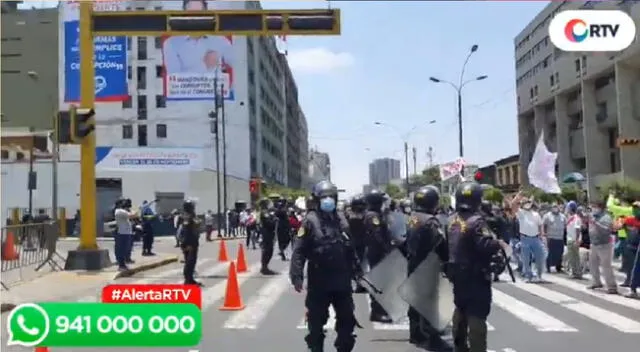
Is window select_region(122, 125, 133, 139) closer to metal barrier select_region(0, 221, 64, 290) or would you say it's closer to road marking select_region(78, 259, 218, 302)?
road marking select_region(78, 259, 218, 302)

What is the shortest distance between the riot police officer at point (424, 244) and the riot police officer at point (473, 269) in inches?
49.9

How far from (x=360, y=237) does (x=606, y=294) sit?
17.8 feet

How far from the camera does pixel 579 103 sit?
68625 millimetres

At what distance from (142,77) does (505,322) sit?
214ft

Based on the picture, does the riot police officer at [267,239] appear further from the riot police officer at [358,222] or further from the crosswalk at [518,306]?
the riot police officer at [358,222]

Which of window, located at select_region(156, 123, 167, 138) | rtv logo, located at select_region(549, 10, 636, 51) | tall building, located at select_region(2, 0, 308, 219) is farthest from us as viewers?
window, located at select_region(156, 123, 167, 138)

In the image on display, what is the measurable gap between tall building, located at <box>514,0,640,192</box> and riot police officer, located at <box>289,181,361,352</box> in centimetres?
3609

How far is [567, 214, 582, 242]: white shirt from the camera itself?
15.0 metres

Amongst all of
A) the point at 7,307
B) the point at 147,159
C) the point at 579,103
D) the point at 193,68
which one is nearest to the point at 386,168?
the point at 579,103

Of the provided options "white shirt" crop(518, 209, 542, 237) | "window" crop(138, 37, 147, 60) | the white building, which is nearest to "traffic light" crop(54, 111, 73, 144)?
"white shirt" crop(518, 209, 542, 237)

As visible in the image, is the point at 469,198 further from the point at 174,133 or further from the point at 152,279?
the point at 174,133

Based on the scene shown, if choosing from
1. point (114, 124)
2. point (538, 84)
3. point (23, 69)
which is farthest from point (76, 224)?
point (538, 84)

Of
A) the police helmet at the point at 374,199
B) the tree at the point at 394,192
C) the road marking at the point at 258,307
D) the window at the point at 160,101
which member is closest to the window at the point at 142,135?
the window at the point at 160,101

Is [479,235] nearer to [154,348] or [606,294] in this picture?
[154,348]
